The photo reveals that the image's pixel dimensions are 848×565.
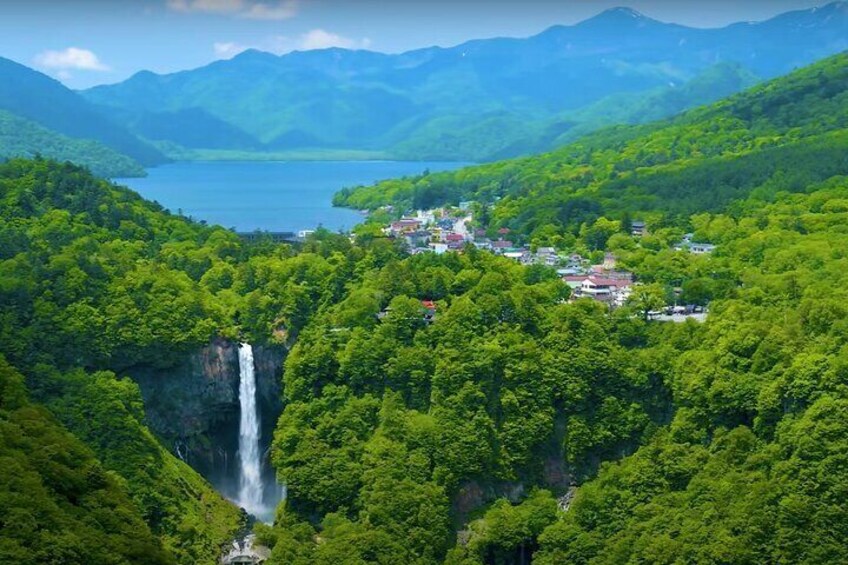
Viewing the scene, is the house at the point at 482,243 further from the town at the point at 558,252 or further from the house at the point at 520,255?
the house at the point at 520,255

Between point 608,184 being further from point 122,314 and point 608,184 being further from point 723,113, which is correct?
point 122,314

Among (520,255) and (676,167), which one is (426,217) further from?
(520,255)

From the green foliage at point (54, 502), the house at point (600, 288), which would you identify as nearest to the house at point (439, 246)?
the house at point (600, 288)

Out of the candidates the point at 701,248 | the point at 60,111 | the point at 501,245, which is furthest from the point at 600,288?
the point at 60,111

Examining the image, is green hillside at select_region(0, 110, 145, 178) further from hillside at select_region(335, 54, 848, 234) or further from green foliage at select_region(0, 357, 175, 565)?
green foliage at select_region(0, 357, 175, 565)

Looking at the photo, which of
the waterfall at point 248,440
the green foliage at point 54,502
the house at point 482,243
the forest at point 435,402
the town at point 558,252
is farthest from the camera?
the house at point 482,243
